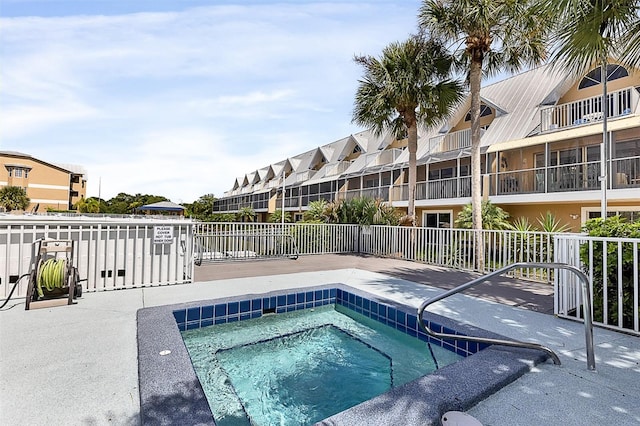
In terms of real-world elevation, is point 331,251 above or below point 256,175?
below

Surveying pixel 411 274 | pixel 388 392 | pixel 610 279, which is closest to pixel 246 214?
pixel 411 274

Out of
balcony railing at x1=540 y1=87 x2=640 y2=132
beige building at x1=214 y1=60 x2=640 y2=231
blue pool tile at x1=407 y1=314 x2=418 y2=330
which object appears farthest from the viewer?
balcony railing at x1=540 y1=87 x2=640 y2=132

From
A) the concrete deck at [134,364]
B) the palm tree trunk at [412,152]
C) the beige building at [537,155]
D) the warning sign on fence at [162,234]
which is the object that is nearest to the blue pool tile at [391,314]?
the concrete deck at [134,364]

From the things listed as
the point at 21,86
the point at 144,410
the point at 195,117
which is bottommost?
the point at 144,410

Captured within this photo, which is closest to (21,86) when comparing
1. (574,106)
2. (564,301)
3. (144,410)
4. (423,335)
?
(144,410)

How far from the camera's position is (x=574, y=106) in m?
13.7

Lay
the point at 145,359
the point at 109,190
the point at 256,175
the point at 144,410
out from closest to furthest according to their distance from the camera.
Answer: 1. the point at 144,410
2. the point at 145,359
3. the point at 256,175
4. the point at 109,190

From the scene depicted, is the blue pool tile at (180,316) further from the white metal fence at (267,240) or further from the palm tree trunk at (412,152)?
→ the palm tree trunk at (412,152)

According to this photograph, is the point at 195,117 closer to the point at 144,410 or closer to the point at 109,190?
the point at 144,410

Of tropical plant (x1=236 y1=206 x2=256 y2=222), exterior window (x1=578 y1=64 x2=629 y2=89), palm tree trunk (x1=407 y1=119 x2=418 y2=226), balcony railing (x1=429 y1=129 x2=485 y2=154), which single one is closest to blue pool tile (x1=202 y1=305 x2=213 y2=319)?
palm tree trunk (x1=407 y1=119 x2=418 y2=226)

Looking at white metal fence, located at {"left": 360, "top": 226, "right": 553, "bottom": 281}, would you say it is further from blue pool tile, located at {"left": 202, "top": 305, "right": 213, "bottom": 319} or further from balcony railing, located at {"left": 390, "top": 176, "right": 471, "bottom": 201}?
blue pool tile, located at {"left": 202, "top": 305, "right": 213, "bottom": 319}

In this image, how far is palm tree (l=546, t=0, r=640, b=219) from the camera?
16.9 ft

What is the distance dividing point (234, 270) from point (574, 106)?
1539 centimetres

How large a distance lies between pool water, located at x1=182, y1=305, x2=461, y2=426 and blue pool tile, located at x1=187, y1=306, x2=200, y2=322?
21 cm
